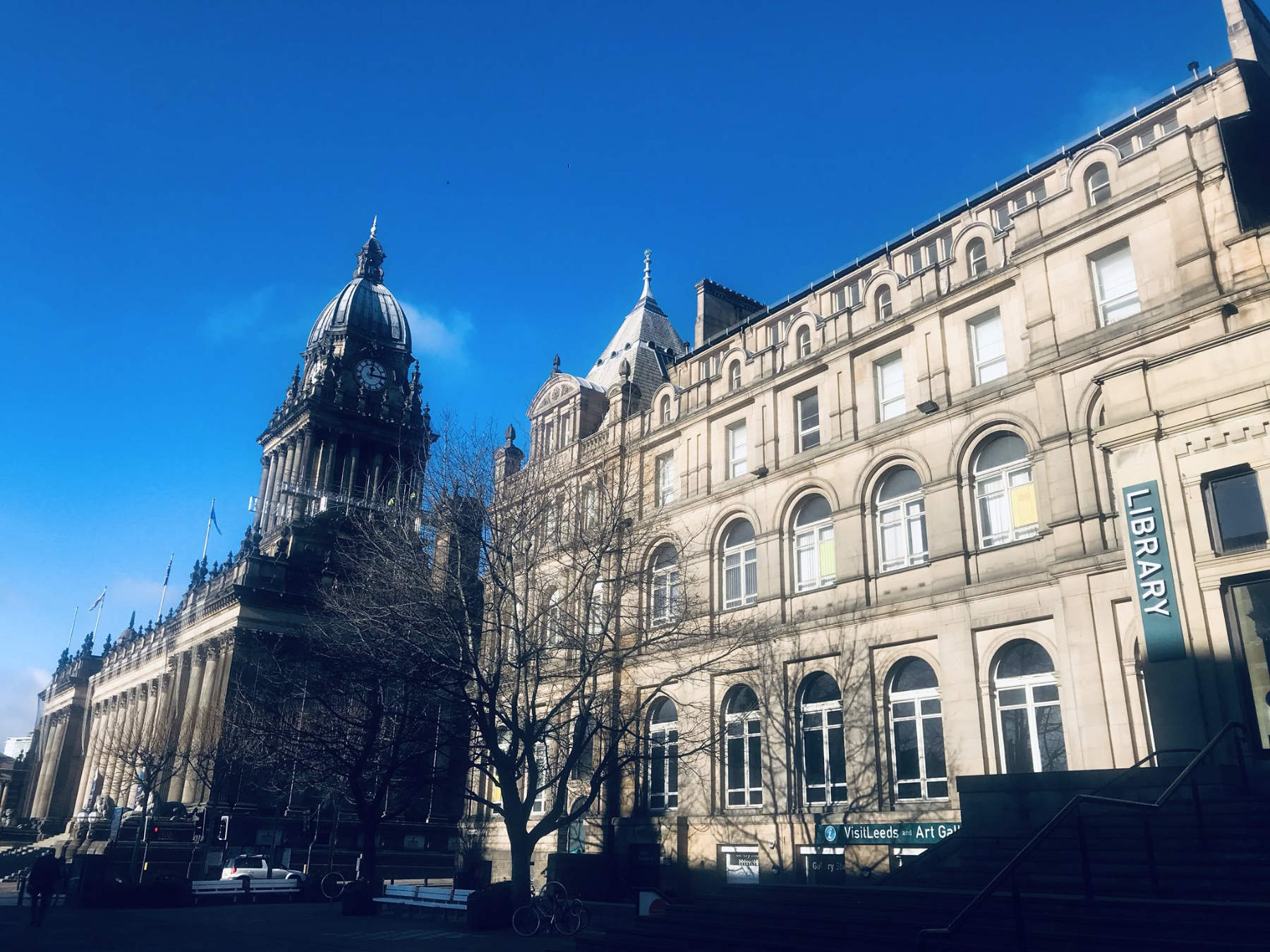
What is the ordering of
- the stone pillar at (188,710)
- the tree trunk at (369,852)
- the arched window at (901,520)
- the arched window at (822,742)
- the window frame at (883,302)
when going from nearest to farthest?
the arched window at (822,742) < the arched window at (901,520) < the window frame at (883,302) < the tree trunk at (369,852) < the stone pillar at (188,710)

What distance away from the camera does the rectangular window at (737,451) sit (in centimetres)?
3180

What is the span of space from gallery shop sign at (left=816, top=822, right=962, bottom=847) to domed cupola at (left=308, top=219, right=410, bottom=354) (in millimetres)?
78171

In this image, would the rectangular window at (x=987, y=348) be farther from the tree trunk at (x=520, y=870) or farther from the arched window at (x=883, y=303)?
the tree trunk at (x=520, y=870)

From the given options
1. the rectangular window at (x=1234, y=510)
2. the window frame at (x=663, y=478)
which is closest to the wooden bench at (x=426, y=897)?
the window frame at (x=663, y=478)

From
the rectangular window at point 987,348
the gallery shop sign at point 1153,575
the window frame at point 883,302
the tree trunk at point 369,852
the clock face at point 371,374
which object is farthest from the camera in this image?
the clock face at point 371,374

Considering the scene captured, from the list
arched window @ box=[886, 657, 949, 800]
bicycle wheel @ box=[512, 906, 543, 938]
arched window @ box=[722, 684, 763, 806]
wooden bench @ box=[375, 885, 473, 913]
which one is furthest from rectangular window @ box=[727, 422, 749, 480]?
bicycle wheel @ box=[512, 906, 543, 938]

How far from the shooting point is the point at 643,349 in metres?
40.8

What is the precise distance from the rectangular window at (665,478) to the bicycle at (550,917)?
14915mm

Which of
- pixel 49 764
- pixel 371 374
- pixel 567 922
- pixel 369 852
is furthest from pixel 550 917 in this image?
pixel 49 764

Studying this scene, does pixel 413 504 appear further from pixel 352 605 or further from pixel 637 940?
pixel 637 940

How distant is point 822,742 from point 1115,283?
13.7 meters

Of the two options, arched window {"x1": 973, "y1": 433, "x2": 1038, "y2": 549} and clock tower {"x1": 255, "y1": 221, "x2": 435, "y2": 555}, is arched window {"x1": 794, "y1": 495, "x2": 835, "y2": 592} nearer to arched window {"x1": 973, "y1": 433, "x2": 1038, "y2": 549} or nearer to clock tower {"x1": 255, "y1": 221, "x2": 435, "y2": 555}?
arched window {"x1": 973, "y1": 433, "x2": 1038, "y2": 549}

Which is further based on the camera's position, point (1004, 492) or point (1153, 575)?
point (1004, 492)

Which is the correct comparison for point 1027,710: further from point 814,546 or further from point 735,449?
point 735,449
